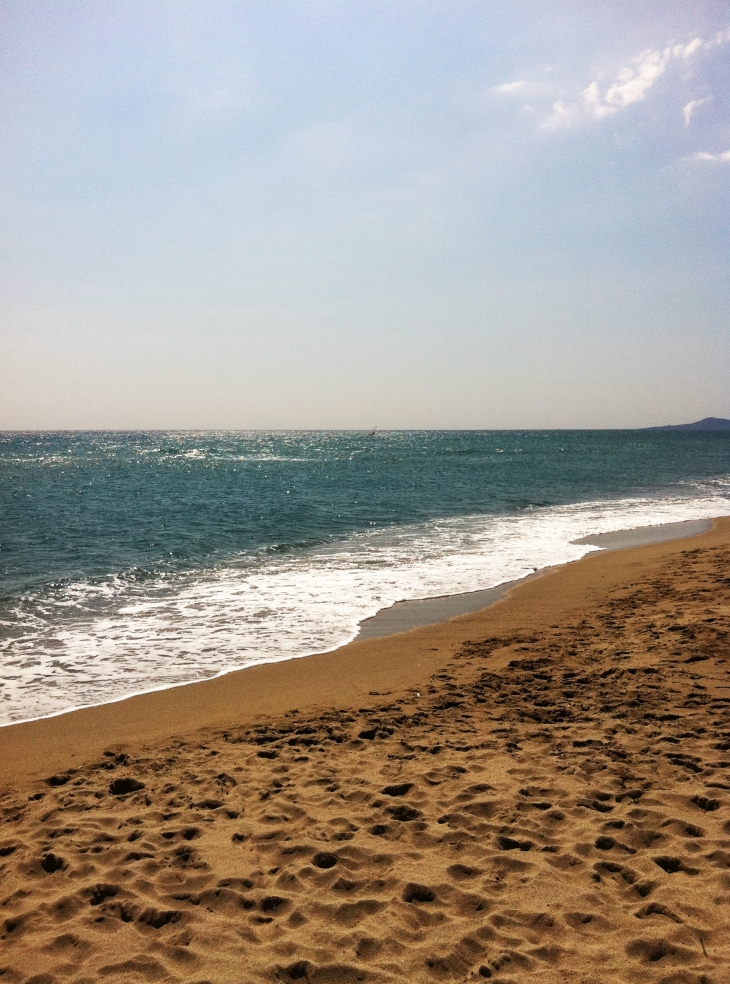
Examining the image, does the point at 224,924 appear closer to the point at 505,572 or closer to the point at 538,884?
the point at 538,884

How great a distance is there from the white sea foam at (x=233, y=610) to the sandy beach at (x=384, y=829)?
104 centimetres

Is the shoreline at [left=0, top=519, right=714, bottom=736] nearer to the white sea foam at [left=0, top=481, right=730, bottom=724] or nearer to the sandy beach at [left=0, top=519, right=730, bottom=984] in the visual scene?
the white sea foam at [left=0, top=481, right=730, bottom=724]

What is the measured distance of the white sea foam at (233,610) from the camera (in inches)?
348

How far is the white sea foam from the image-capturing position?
8.84 meters

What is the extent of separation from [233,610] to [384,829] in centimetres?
794

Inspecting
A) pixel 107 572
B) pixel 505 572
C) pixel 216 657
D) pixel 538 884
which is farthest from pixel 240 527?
pixel 538 884

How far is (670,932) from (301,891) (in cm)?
228

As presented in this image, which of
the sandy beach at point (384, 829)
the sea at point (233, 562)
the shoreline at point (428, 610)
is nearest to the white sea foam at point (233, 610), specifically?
the sea at point (233, 562)

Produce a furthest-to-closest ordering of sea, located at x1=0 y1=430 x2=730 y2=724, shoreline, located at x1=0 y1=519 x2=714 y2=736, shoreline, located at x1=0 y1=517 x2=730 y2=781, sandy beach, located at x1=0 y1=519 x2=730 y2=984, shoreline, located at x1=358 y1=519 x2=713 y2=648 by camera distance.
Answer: shoreline, located at x1=358 y1=519 x2=713 y2=648 → sea, located at x1=0 y1=430 x2=730 y2=724 → shoreline, located at x1=0 y1=519 x2=714 y2=736 → shoreline, located at x1=0 y1=517 x2=730 y2=781 → sandy beach, located at x1=0 y1=519 x2=730 y2=984

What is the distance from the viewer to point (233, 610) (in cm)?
1217

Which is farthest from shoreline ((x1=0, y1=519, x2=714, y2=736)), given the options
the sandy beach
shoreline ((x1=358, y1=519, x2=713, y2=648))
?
the sandy beach

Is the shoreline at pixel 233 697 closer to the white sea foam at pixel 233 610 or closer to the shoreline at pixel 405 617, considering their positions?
the shoreline at pixel 405 617

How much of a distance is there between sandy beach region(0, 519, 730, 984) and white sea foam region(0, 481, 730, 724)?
1035 mm

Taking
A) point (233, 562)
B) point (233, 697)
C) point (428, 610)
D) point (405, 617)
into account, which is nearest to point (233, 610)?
point (405, 617)
